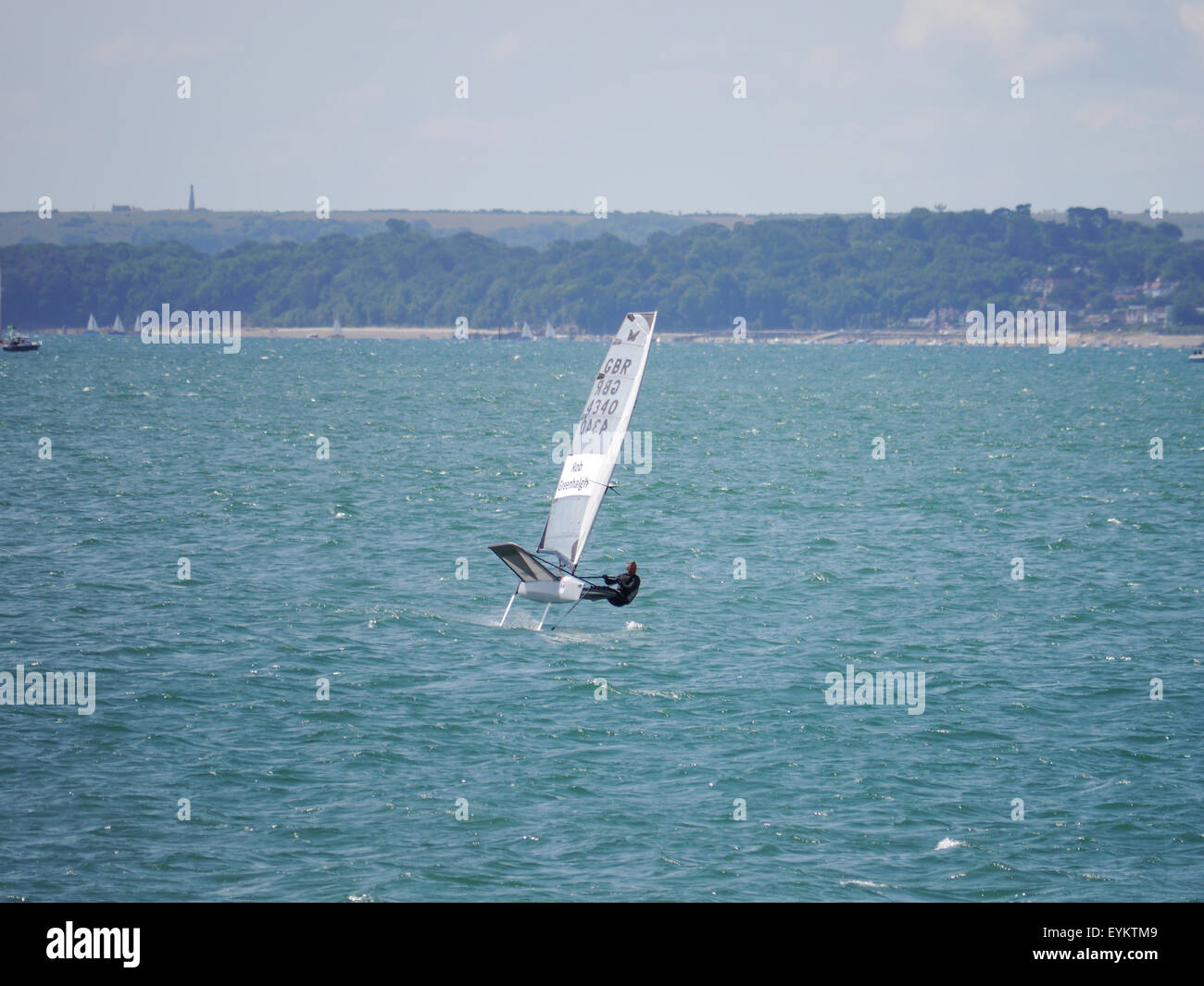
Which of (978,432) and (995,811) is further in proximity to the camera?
(978,432)

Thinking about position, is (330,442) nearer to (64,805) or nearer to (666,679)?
(666,679)

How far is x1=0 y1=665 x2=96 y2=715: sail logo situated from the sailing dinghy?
990 centimetres

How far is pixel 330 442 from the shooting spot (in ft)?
263

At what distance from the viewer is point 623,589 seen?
102 ft

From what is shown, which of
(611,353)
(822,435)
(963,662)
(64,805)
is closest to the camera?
(64,805)

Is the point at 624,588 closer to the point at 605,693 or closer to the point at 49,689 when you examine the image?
the point at 605,693

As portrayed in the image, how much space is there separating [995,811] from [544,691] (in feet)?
31.9

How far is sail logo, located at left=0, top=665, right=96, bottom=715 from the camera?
2534 cm

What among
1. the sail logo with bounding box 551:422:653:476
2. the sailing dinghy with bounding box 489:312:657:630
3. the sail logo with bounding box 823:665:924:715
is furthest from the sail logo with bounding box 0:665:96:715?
the sail logo with bounding box 823:665:924:715

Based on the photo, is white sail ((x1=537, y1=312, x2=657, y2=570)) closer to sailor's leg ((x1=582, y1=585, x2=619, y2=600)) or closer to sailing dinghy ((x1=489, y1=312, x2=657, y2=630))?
sailing dinghy ((x1=489, y1=312, x2=657, y2=630))
